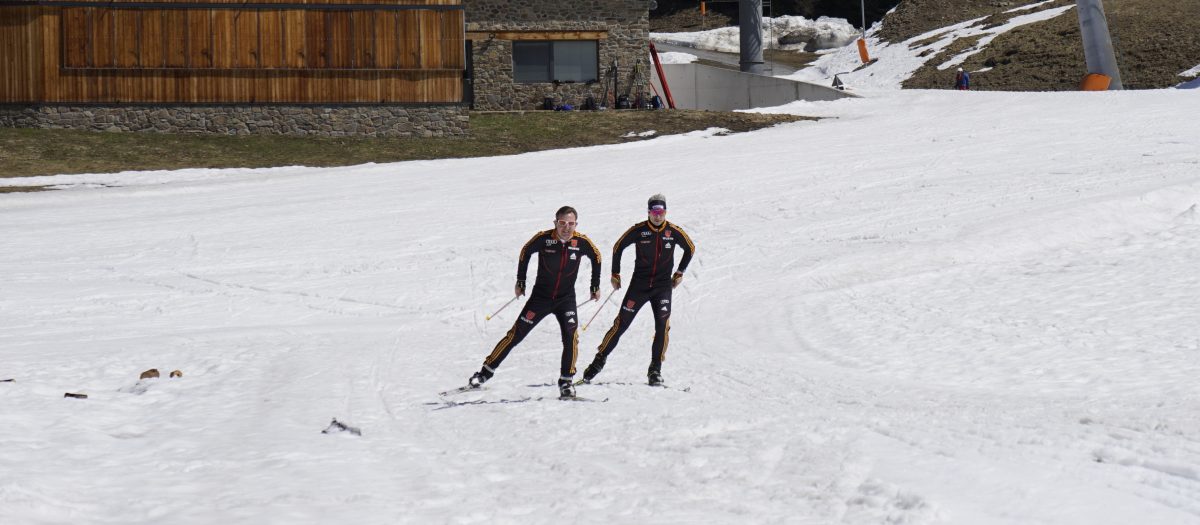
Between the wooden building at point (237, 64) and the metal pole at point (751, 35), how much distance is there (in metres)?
16.4

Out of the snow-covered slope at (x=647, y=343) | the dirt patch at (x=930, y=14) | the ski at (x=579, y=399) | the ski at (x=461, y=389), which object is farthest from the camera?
the dirt patch at (x=930, y=14)

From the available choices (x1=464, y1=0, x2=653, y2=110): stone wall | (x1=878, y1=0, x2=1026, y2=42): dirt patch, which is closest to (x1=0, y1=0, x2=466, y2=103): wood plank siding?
(x1=464, y1=0, x2=653, y2=110): stone wall

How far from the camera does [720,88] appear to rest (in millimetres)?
47281

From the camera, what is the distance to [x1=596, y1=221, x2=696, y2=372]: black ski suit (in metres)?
11.1

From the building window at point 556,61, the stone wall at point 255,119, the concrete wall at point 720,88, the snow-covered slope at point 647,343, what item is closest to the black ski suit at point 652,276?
the snow-covered slope at point 647,343

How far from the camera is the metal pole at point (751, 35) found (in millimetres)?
46969

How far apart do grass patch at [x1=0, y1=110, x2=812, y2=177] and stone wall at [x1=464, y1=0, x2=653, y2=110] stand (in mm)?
4460

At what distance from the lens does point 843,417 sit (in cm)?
930

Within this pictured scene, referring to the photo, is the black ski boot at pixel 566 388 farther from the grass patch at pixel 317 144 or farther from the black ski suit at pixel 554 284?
the grass patch at pixel 317 144

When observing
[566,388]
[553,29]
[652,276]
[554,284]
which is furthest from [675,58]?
[566,388]

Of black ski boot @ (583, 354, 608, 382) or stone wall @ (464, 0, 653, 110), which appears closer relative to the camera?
black ski boot @ (583, 354, 608, 382)

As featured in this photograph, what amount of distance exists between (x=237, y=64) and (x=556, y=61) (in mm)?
11733

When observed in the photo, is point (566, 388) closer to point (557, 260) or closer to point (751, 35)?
point (557, 260)

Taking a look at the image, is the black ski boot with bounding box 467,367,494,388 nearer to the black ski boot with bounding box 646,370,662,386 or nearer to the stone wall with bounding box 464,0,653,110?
the black ski boot with bounding box 646,370,662,386
